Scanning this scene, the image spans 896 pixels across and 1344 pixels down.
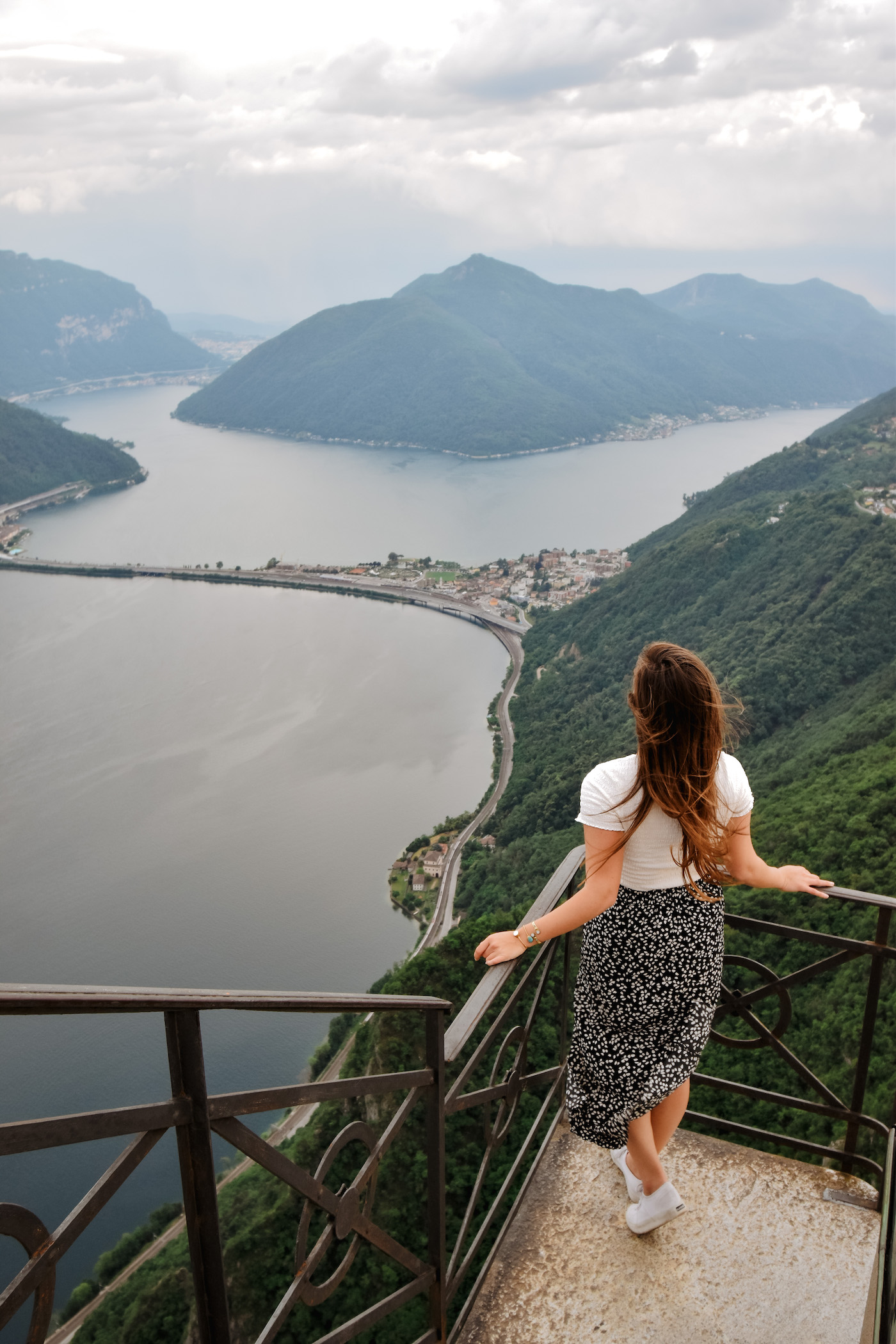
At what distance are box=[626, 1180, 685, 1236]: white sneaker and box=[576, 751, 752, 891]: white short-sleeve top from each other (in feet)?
1.92

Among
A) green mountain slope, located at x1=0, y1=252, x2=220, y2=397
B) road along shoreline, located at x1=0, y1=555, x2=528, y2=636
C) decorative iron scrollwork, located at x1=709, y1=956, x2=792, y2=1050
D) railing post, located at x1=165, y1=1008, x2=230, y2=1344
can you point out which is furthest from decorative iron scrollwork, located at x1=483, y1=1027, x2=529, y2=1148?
green mountain slope, located at x1=0, y1=252, x2=220, y2=397

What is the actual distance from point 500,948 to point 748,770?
14728 mm

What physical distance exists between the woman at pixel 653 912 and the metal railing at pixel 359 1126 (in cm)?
12

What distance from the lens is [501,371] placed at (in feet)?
273

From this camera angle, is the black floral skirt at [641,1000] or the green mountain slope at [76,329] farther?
the green mountain slope at [76,329]

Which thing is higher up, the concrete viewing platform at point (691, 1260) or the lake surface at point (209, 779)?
the concrete viewing platform at point (691, 1260)

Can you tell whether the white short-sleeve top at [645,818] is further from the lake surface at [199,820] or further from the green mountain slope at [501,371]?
the green mountain slope at [501,371]

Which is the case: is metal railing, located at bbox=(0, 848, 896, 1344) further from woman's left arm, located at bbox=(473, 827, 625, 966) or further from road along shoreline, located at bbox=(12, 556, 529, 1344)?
road along shoreline, located at bbox=(12, 556, 529, 1344)

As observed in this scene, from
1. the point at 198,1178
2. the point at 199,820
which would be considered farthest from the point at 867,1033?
the point at 199,820

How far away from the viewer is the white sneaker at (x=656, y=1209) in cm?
151

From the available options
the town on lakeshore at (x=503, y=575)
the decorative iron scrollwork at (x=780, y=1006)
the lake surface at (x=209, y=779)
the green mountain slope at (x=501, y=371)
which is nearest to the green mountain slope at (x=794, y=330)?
the green mountain slope at (x=501, y=371)

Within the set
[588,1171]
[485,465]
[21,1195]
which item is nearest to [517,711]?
[21,1195]

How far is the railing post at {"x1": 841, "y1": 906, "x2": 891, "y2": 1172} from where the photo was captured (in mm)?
1476

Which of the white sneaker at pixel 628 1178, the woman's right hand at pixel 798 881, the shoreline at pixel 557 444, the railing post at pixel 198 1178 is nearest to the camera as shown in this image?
the railing post at pixel 198 1178
